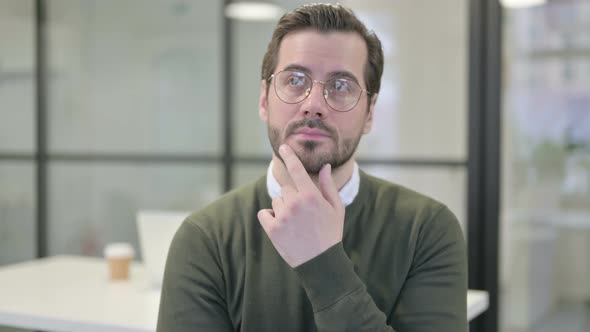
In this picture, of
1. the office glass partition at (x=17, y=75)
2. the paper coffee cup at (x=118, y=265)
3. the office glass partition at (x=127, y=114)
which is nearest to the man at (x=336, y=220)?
the paper coffee cup at (x=118, y=265)

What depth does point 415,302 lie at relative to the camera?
137cm

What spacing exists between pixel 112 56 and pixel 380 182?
2.92 meters

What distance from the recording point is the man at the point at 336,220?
137 centimetres

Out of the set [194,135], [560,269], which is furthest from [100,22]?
[560,269]

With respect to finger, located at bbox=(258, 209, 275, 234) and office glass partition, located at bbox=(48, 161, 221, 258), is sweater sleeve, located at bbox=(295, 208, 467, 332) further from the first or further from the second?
office glass partition, located at bbox=(48, 161, 221, 258)

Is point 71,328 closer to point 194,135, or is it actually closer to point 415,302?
point 415,302

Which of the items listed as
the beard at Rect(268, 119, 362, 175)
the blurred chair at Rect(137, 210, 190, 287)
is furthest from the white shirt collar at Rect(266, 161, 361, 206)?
the blurred chair at Rect(137, 210, 190, 287)

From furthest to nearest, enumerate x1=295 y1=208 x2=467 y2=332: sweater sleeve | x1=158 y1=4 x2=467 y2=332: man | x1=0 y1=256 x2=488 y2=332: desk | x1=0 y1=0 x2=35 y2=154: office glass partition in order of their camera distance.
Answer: x1=0 y1=0 x2=35 y2=154: office glass partition → x1=0 y1=256 x2=488 y2=332: desk → x1=158 y1=4 x2=467 y2=332: man → x1=295 y1=208 x2=467 y2=332: sweater sleeve

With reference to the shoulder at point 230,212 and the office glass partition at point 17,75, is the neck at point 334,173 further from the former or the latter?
the office glass partition at point 17,75

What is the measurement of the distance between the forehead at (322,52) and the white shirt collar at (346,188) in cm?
22

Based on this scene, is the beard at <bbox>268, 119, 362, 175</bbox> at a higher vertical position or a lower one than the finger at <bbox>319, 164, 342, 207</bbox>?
higher

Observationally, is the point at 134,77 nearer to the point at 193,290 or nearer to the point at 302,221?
the point at 193,290

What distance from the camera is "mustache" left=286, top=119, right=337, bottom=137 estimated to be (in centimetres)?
138

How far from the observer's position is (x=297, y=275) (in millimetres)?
1381
